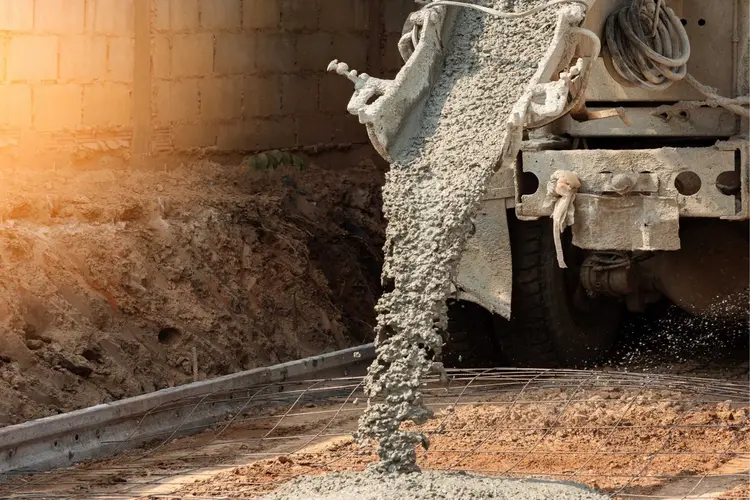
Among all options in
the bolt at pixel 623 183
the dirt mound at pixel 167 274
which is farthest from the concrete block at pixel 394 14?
the bolt at pixel 623 183

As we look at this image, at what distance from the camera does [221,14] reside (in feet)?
29.1

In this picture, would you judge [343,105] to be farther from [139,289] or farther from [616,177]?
[616,177]

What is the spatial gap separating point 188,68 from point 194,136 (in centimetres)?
43

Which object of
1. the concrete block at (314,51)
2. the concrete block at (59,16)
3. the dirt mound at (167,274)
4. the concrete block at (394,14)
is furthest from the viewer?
the concrete block at (394,14)

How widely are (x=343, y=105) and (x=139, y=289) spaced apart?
10.0 ft

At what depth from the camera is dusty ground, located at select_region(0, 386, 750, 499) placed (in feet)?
17.7

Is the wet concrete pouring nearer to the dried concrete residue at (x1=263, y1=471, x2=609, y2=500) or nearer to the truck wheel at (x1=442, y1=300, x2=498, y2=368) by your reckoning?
the dried concrete residue at (x1=263, y1=471, x2=609, y2=500)

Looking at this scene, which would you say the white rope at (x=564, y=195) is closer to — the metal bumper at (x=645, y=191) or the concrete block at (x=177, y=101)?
the metal bumper at (x=645, y=191)

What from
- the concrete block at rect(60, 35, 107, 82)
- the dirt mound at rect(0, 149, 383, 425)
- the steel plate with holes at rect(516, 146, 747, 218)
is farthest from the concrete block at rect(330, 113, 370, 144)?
the steel plate with holes at rect(516, 146, 747, 218)

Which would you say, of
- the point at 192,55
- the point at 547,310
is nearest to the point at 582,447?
the point at 547,310

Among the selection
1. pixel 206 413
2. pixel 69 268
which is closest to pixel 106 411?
pixel 206 413

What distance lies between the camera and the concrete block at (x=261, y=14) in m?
9.06

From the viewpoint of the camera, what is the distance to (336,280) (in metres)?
8.77

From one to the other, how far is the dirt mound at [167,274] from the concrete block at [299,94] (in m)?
0.43
